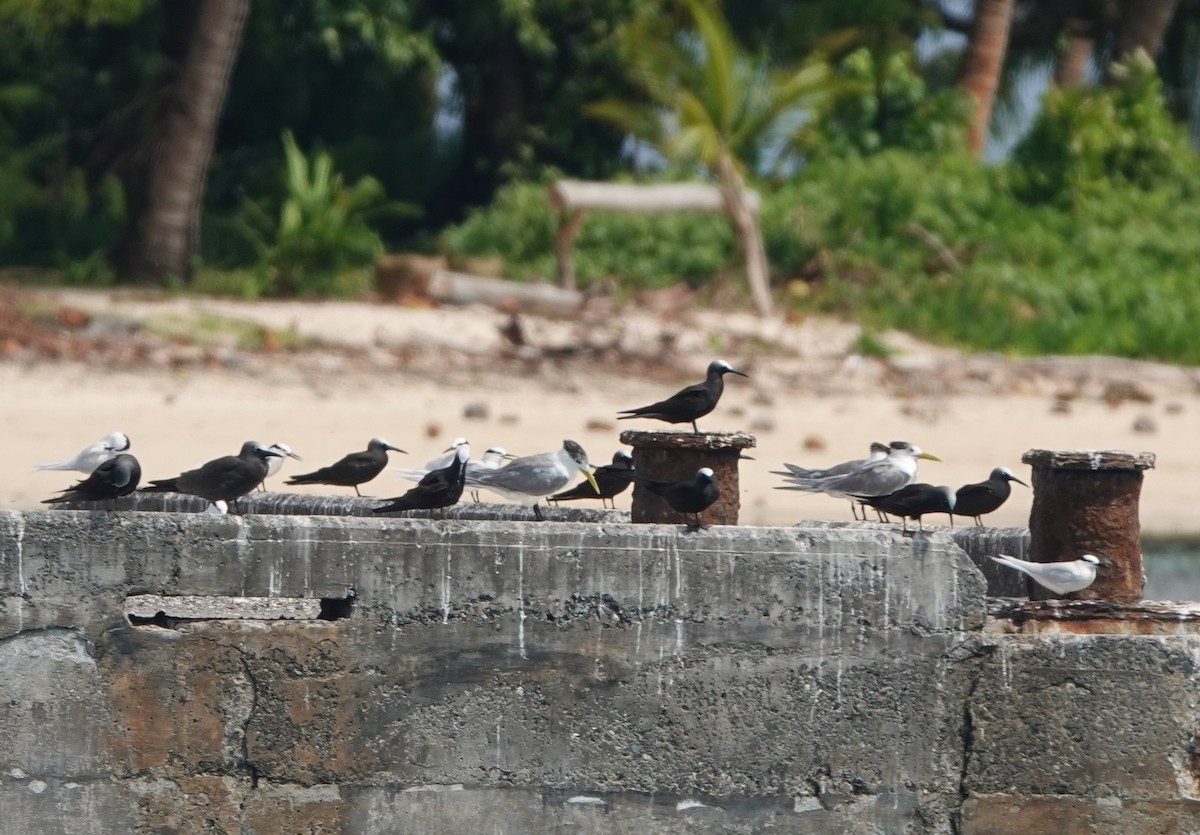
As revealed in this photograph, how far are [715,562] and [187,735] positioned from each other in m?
1.58

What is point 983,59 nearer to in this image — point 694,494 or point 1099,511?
point 1099,511

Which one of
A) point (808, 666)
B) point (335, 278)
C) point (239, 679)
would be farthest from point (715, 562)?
point (335, 278)

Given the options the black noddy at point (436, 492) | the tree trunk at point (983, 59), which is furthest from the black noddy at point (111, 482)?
the tree trunk at point (983, 59)

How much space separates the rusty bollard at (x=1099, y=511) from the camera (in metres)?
5.35

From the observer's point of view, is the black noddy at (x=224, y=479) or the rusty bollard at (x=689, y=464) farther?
the black noddy at (x=224, y=479)

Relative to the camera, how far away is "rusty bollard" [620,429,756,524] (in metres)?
5.45

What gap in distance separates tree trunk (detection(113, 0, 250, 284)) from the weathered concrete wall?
1441 cm

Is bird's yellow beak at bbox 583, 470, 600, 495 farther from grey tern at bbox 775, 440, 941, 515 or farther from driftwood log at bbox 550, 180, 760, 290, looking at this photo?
driftwood log at bbox 550, 180, 760, 290

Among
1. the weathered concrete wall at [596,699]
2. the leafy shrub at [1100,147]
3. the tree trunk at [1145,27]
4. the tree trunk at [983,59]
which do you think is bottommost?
the weathered concrete wall at [596,699]

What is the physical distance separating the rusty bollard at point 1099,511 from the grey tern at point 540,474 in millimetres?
1625

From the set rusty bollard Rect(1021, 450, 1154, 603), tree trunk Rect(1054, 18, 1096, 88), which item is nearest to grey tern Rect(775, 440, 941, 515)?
rusty bollard Rect(1021, 450, 1154, 603)

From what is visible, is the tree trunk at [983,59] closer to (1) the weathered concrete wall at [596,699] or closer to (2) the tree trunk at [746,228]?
(2) the tree trunk at [746,228]

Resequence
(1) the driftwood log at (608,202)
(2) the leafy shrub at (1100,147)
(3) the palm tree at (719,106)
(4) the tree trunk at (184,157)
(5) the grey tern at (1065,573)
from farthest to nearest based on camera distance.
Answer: (2) the leafy shrub at (1100,147)
(3) the palm tree at (719,106)
(4) the tree trunk at (184,157)
(1) the driftwood log at (608,202)
(5) the grey tern at (1065,573)

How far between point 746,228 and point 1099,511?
1366 cm
